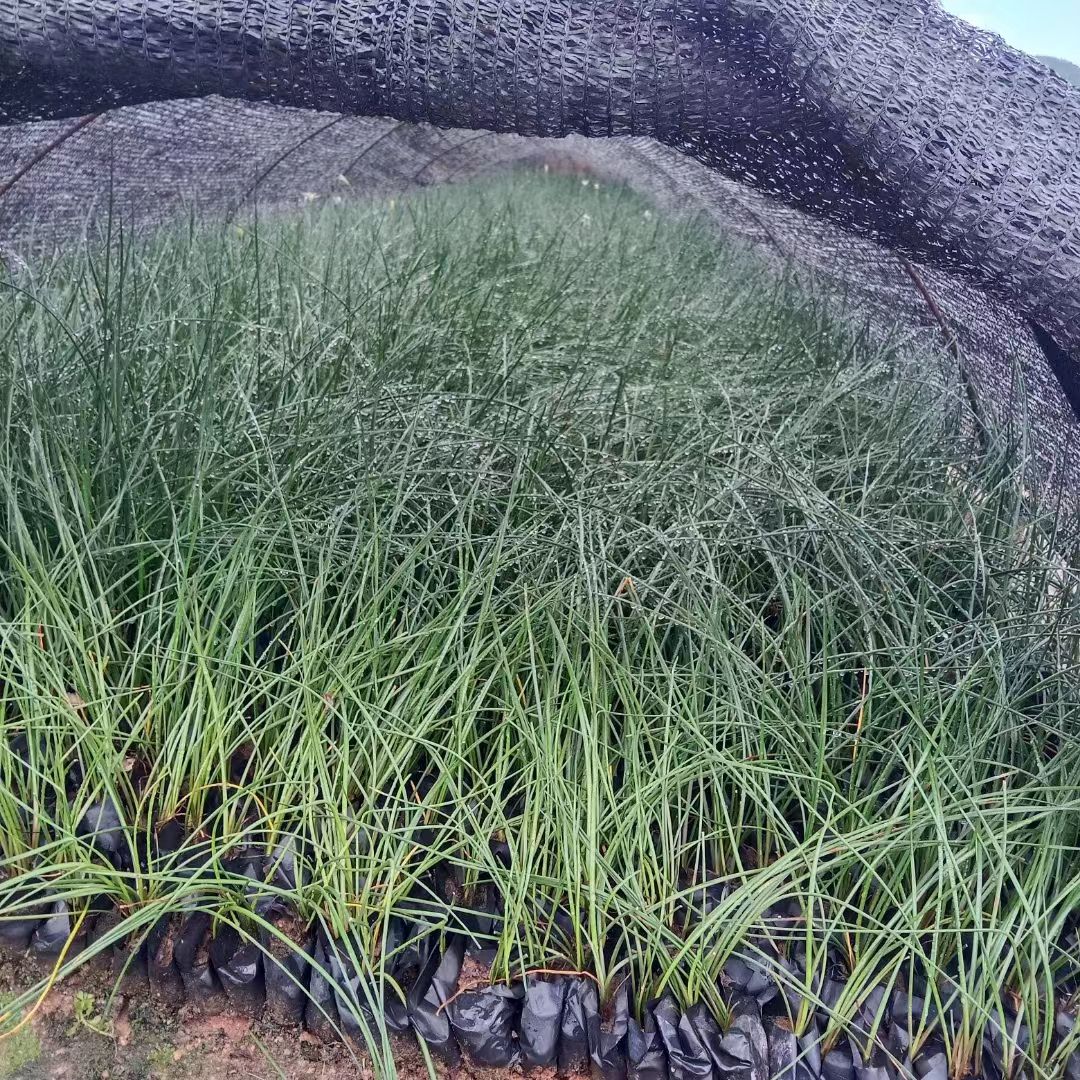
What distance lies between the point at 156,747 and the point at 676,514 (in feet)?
2.47

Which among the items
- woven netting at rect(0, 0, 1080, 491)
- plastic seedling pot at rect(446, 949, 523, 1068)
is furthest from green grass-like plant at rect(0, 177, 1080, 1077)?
woven netting at rect(0, 0, 1080, 491)

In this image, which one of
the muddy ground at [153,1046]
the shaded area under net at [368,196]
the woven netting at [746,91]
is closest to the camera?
the muddy ground at [153,1046]

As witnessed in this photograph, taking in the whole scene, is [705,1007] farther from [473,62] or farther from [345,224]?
[345,224]

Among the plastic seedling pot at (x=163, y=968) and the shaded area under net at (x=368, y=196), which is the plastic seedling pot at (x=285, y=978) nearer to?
the plastic seedling pot at (x=163, y=968)

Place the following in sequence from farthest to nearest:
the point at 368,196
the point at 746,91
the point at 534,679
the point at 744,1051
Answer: the point at 368,196, the point at 746,91, the point at 534,679, the point at 744,1051

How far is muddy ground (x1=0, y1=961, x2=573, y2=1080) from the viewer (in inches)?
30.3

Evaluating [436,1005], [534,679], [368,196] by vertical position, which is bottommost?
[368,196]

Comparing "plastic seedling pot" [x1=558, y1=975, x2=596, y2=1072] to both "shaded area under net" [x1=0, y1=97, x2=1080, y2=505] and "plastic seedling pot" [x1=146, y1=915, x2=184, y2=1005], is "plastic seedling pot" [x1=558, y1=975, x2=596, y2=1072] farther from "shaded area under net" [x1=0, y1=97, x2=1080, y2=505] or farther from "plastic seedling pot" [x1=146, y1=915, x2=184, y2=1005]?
"shaded area under net" [x1=0, y1=97, x2=1080, y2=505]

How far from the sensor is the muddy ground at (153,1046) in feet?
2.52

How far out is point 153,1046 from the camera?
0.79 metres

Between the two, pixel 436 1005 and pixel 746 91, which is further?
pixel 746 91

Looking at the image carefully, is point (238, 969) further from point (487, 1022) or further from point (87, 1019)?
point (487, 1022)

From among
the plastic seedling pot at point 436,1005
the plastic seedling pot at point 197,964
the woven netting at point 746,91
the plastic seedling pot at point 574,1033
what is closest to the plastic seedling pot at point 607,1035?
the plastic seedling pot at point 574,1033

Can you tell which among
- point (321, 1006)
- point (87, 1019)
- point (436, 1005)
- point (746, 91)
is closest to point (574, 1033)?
point (436, 1005)
